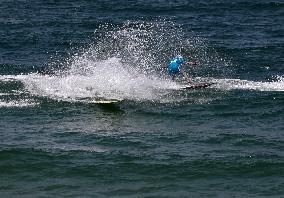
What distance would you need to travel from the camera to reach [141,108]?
33625 mm

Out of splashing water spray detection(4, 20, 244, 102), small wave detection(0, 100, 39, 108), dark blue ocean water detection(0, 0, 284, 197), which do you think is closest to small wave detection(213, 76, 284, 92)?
dark blue ocean water detection(0, 0, 284, 197)

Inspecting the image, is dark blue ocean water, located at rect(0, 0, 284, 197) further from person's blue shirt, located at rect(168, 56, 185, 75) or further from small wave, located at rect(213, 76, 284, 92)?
person's blue shirt, located at rect(168, 56, 185, 75)

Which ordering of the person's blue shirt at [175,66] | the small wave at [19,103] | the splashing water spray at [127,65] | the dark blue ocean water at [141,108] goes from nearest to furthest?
the dark blue ocean water at [141,108] → the small wave at [19,103] → the splashing water spray at [127,65] → the person's blue shirt at [175,66]

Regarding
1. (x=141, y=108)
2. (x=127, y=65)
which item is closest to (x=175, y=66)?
(x=127, y=65)

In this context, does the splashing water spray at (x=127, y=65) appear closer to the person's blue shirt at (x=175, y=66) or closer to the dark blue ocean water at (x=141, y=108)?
the dark blue ocean water at (x=141, y=108)

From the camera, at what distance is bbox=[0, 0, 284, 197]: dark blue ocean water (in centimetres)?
2564

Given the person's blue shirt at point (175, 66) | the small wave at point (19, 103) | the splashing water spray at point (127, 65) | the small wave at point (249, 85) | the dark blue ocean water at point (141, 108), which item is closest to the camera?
the dark blue ocean water at point (141, 108)

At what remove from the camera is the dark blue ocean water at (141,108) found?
2564 centimetres

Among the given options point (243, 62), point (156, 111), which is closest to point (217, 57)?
point (243, 62)

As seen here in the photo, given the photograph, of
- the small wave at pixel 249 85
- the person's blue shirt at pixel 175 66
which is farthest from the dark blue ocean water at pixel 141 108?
Result: the person's blue shirt at pixel 175 66

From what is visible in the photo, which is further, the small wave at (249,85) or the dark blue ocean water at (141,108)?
the small wave at (249,85)

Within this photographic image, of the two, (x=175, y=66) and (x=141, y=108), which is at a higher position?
(x=175, y=66)

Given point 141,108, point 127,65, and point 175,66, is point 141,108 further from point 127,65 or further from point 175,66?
point 127,65

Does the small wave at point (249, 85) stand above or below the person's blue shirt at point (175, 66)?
below
